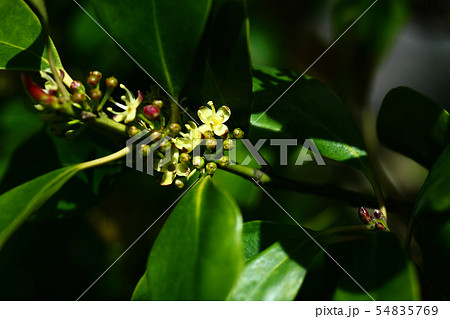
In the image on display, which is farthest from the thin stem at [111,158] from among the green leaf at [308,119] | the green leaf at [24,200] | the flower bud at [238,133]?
the green leaf at [308,119]

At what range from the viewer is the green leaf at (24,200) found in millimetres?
787

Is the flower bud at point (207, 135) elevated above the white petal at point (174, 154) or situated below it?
above

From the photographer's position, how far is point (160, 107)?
0.90 m

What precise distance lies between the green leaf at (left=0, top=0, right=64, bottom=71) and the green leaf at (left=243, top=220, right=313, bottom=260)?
0.54 metres

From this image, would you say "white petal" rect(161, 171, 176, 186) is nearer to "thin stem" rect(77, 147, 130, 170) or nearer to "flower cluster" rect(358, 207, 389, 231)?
"thin stem" rect(77, 147, 130, 170)

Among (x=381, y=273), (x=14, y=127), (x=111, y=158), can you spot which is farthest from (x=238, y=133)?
(x=14, y=127)

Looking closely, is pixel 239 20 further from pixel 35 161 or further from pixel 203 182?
pixel 35 161

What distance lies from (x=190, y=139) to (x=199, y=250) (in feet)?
0.75

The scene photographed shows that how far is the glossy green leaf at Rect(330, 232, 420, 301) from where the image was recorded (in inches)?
30.8

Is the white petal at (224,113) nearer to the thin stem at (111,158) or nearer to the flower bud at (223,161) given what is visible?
the flower bud at (223,161)

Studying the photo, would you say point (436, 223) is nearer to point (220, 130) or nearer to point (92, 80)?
point (220, 130)

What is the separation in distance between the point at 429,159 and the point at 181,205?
0.61 m

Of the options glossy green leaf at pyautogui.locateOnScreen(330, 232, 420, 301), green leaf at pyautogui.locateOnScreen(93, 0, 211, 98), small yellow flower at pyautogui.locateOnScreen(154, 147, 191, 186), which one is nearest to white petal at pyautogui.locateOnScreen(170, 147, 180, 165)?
small yellow flower at pyautogui.locateOnScreen(154, 147, 191, 186)

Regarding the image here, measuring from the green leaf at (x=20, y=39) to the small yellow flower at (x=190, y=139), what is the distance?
12.5 inches
